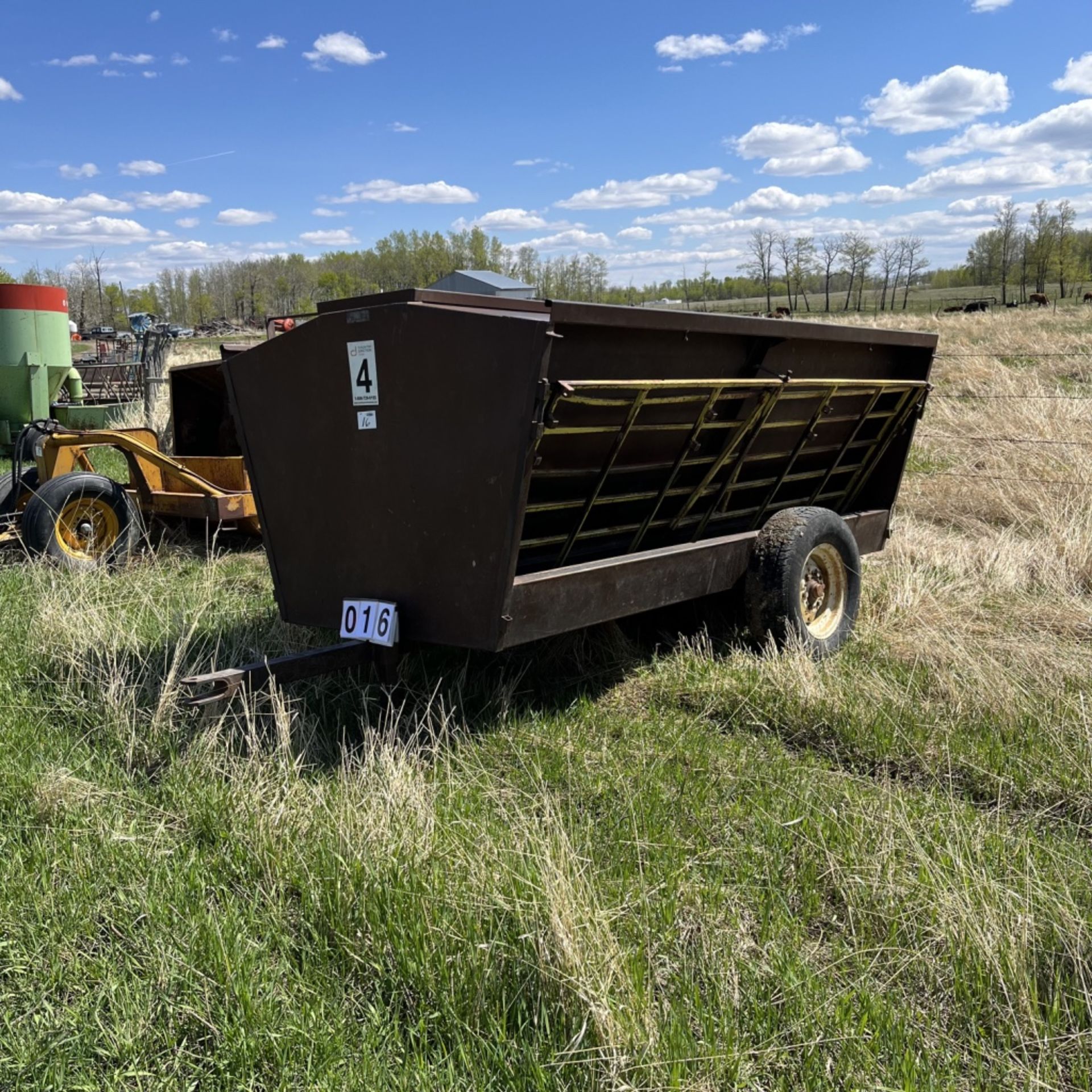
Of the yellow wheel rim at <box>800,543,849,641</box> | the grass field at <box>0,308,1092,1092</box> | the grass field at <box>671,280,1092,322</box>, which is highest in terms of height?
the grass field at <box>671,280,1092,322</box>

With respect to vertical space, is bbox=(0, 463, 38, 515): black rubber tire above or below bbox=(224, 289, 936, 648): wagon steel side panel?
below

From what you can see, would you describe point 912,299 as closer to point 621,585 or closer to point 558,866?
point 621,585

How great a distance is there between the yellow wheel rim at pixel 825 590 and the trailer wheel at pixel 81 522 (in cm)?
490

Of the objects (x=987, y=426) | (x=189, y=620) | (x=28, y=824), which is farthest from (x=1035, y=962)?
(x=987, y=426)

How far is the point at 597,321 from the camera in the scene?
12.4ft

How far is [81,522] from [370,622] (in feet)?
14.2

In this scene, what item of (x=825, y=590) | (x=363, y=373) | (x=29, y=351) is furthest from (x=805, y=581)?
(x=29, y=351)

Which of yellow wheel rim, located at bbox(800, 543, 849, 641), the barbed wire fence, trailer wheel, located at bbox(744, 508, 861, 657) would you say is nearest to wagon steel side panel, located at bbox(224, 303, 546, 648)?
trailer wheel, located at bbox(744, 508, 861, 657)

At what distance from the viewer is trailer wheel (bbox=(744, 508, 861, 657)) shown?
5020 millimetres

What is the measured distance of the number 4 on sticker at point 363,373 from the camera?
12.5 ft

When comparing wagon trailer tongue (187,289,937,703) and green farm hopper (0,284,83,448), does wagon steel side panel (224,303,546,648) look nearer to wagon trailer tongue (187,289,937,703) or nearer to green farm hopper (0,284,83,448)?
wagon trailer tongue (187,289,937,703)

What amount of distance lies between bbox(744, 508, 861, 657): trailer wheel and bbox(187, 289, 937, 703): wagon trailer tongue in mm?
13

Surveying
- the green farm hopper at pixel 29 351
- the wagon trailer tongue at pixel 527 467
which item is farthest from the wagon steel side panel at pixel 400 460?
the green farm hopper at pixel 29 351

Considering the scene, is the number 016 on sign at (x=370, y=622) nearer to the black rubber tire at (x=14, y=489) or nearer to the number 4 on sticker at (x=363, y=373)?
the number 4 on sticker at (x=363, y=373)
